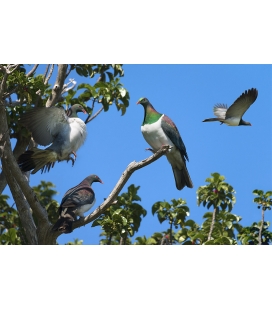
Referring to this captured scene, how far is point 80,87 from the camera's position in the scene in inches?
415

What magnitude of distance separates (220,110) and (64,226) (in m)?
3.34

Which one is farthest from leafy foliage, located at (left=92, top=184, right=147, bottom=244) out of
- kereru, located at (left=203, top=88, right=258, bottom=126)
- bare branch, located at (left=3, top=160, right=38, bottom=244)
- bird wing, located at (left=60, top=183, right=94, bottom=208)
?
kereru, located at (left=203, top=88, right=258, bottom=126)

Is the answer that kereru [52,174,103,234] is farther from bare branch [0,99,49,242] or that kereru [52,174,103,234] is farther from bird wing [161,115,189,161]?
bird wing [161,115,189,161]

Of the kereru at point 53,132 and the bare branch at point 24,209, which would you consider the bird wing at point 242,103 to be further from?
the bare branch at point 24,209

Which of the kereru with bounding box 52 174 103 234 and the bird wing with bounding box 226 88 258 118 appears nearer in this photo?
the kereru with bounding box 52 174 103 234

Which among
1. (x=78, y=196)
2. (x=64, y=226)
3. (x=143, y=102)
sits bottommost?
(x=64, y=226)

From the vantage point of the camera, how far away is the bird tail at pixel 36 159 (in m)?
8.76

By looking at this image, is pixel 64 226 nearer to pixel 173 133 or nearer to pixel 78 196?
pixel 78 196

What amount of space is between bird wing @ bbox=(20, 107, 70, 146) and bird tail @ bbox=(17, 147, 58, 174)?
41 cm

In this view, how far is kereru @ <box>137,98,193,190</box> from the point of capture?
892 cm

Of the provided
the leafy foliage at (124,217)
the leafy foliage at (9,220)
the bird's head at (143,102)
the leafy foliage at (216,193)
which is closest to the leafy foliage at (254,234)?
the leafy foliage at (216,193)

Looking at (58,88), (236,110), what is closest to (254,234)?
(236,110)

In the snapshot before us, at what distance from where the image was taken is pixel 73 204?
27.9ft

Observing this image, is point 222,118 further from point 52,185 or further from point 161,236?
point 52,185
